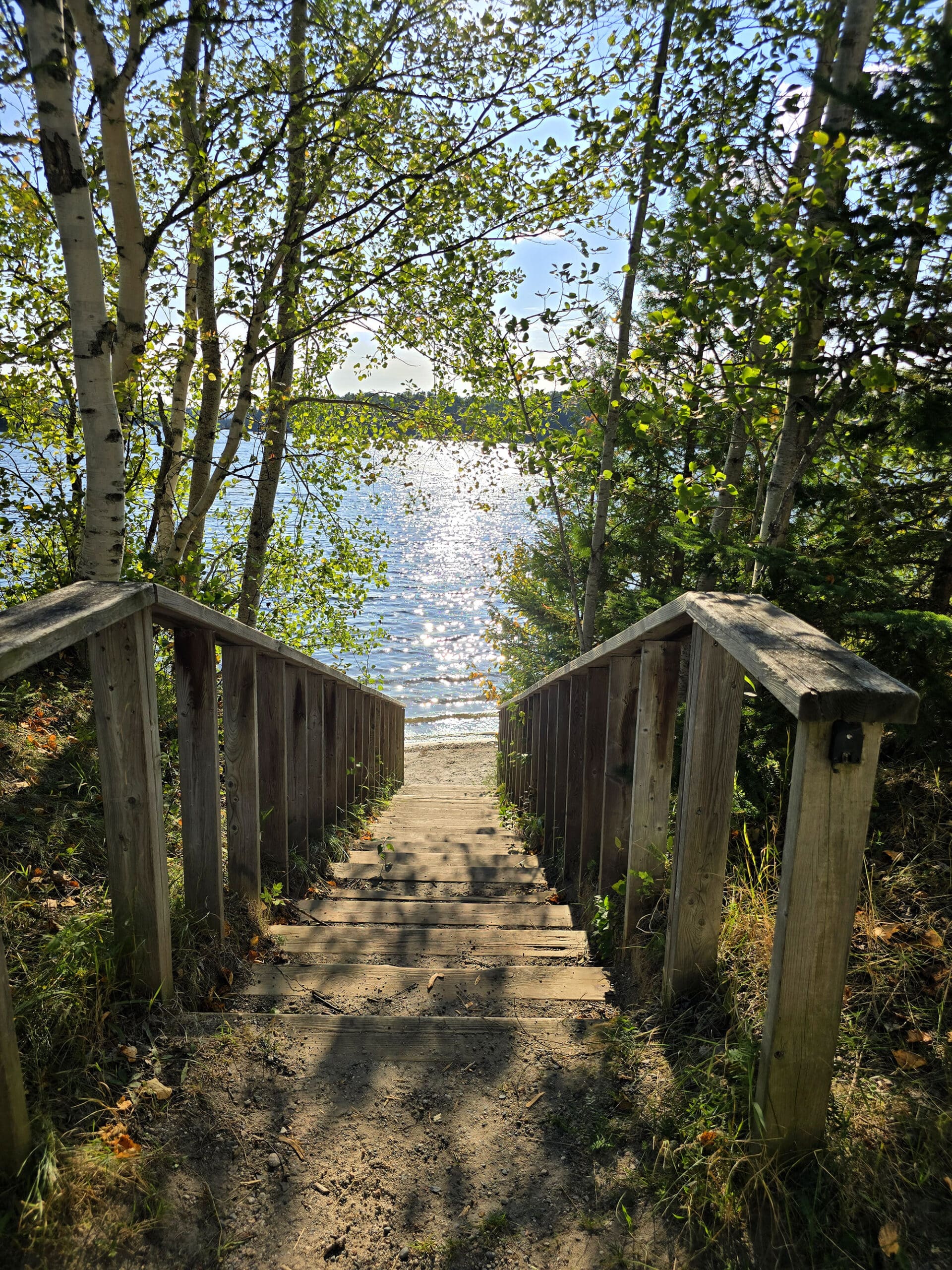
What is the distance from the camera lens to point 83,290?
343 cm

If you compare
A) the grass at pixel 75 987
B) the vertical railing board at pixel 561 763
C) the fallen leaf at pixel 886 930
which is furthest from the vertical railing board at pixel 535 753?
the fallen leaf at pixel 886 930

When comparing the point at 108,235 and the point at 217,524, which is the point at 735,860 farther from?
the point at 217,524

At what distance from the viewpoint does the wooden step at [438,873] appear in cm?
439

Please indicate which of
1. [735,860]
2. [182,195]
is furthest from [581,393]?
[735,860]

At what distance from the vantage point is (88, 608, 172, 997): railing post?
78.3 inches

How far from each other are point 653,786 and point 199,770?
1.55m

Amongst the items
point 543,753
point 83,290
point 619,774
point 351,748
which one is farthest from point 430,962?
point 83,290

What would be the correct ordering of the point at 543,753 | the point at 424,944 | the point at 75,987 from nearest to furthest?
1. the point at 75,987
2. the point at 424,944
3. the point at 543,753

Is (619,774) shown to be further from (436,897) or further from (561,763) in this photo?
(436,897)

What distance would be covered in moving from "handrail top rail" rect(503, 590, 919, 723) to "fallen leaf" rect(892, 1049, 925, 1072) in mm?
876

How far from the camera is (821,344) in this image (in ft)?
10.9

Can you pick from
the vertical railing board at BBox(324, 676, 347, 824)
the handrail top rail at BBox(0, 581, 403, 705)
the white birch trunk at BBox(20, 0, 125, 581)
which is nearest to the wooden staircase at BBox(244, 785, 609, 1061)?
the vertical railing board at BBox(324, 676, 347, 824)

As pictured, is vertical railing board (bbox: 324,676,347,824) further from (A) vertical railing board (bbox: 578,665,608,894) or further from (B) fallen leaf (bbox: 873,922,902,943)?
(B) fallen leaf (bbox: 873,922,902,943)

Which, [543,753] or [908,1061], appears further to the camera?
[543,753]
